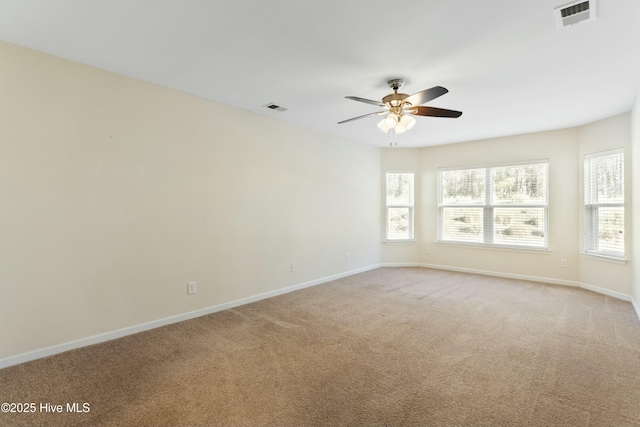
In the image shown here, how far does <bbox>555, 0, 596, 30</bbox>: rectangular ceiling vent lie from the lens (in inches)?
78.0

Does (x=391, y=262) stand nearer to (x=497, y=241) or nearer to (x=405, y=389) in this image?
(x=497, y=241)

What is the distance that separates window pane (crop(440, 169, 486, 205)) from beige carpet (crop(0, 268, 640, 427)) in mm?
2681

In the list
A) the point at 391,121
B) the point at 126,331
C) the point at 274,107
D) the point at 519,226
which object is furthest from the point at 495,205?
the point at 126,331

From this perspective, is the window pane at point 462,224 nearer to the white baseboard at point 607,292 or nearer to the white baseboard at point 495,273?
the white baseboard at point 495,273

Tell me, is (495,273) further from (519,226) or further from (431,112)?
(431,112)

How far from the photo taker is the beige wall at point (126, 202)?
258cm

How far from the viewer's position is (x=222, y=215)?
12.9 ft

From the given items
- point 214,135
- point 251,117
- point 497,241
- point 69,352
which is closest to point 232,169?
point 214,135

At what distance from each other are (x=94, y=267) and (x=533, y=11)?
4055 mm

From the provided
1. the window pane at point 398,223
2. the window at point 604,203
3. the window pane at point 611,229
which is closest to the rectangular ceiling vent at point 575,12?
the window at point 604,203

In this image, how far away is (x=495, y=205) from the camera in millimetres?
5828

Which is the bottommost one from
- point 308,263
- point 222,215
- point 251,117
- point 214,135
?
point 308,263

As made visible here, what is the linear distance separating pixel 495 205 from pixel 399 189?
1839 mm

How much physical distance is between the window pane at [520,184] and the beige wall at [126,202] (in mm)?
3685
